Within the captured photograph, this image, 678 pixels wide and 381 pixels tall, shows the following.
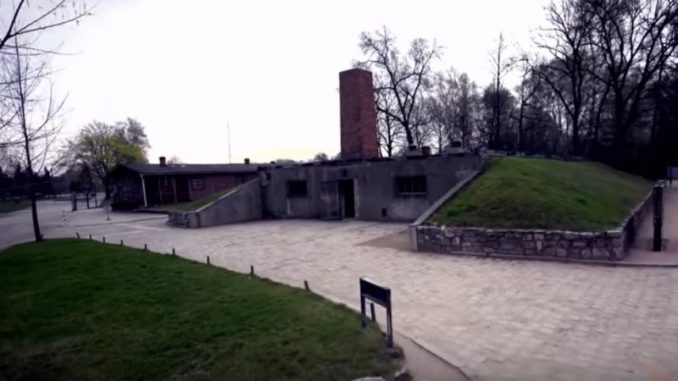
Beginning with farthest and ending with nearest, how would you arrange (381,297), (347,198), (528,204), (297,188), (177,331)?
(297,188) < (347,198) < (528,204) < (177,331) < (381,297)

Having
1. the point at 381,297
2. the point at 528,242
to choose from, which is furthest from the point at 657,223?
the point at 381,297

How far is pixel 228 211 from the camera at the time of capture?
20.3 metres

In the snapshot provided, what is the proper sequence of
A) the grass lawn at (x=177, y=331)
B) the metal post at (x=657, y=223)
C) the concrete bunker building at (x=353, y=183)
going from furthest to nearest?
the concrete bunker building at (x=353, y=183) → the metal post at (x=657, y=223) → the grass lawn at (x=177, y=331)

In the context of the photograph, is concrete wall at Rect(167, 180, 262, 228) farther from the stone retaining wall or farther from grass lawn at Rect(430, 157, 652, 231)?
grass lawn at Rect(430, 157, 652, 231)

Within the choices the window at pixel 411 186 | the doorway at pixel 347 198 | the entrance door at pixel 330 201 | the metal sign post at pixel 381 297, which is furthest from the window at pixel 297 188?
the metal sign post at pixel 381 297

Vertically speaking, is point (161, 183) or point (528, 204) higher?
point (161, 183)

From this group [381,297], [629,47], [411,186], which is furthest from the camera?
[629,47]

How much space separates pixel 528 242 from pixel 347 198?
35.8 feet

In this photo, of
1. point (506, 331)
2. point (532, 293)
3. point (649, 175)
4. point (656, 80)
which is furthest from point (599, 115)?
point (506, 331)

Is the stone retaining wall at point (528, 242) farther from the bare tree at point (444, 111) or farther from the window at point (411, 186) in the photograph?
the bare tree at point (444, 111)

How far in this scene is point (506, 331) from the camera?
530 centimetres

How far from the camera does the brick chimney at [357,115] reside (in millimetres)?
19781

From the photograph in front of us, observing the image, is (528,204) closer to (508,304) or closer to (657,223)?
(657,223)

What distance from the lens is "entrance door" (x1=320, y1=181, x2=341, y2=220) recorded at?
19062 mm
